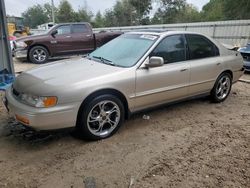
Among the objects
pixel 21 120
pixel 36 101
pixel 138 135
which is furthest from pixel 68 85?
pixel 138 135

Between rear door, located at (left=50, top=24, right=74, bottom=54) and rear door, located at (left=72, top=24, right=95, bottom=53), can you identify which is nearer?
rear door, located at (left=50, top=24, right=74, bottom=54)

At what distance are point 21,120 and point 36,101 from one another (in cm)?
34

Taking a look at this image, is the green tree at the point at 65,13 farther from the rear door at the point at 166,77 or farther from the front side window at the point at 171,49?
the rear door at the point at 166,77

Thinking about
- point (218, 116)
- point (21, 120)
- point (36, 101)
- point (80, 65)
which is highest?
point (80, 65)

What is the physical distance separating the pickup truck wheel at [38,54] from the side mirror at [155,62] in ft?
25.7

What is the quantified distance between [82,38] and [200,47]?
7434 millimetres

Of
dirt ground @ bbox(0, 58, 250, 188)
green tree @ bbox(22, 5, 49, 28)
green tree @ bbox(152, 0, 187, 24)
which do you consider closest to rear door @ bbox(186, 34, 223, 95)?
dirt ground @ bbox(0, 58, 250, 188)

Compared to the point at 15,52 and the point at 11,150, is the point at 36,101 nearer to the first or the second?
the point at 11,150

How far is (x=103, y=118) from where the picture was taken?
12.4 ft

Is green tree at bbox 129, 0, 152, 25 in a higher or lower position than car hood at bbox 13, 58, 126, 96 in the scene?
higher

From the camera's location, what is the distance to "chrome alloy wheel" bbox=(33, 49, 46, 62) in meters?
10.8

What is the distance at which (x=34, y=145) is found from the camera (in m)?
3.62

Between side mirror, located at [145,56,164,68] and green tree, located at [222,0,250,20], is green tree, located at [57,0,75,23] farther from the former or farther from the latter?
side mirror, located at [145,56,164,68]

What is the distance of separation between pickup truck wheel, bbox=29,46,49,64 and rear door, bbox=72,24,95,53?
1.31 m
